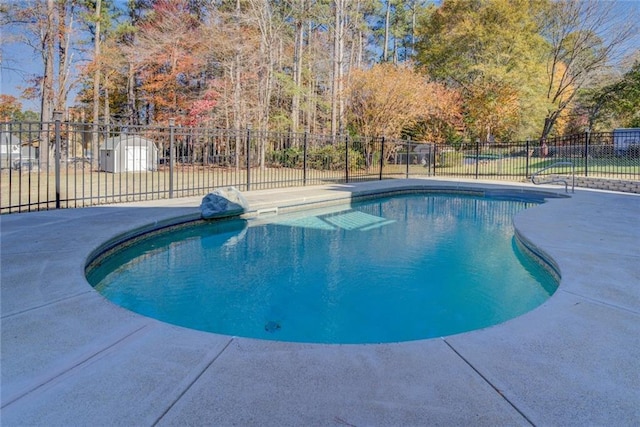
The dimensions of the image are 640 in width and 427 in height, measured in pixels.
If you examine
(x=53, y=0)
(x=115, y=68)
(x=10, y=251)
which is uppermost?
(x=53, y=0)

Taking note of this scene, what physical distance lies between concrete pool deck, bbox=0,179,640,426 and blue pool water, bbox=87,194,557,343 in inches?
31.9

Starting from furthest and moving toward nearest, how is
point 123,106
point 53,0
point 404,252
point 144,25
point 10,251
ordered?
point 123,106 → point 144,25 → point 53,0 → point 404,252 → point 10,251

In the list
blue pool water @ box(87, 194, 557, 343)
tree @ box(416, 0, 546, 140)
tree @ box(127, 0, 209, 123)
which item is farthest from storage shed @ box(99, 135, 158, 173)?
tree @ box(416, 0, 546, 140)

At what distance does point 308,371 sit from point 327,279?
2.59 meters

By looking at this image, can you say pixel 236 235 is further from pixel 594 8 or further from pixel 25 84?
pixel 594 8

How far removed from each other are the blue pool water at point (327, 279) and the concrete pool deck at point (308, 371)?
0.81 meters

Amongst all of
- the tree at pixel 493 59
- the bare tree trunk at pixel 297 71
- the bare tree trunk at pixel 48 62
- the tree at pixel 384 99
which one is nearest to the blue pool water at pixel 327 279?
the tree at pixel 384 99

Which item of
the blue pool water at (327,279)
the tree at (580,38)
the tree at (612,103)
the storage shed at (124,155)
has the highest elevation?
the tree at (580,38)

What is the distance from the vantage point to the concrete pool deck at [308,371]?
1691mm

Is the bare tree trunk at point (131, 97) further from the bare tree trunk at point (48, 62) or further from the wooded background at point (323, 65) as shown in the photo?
the bare tree trunk at point (48, 62)

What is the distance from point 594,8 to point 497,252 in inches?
793

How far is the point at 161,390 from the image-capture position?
1.85m

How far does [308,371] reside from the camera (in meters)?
2.04

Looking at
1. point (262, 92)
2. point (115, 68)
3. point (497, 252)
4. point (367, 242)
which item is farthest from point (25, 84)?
point (497, 252)
